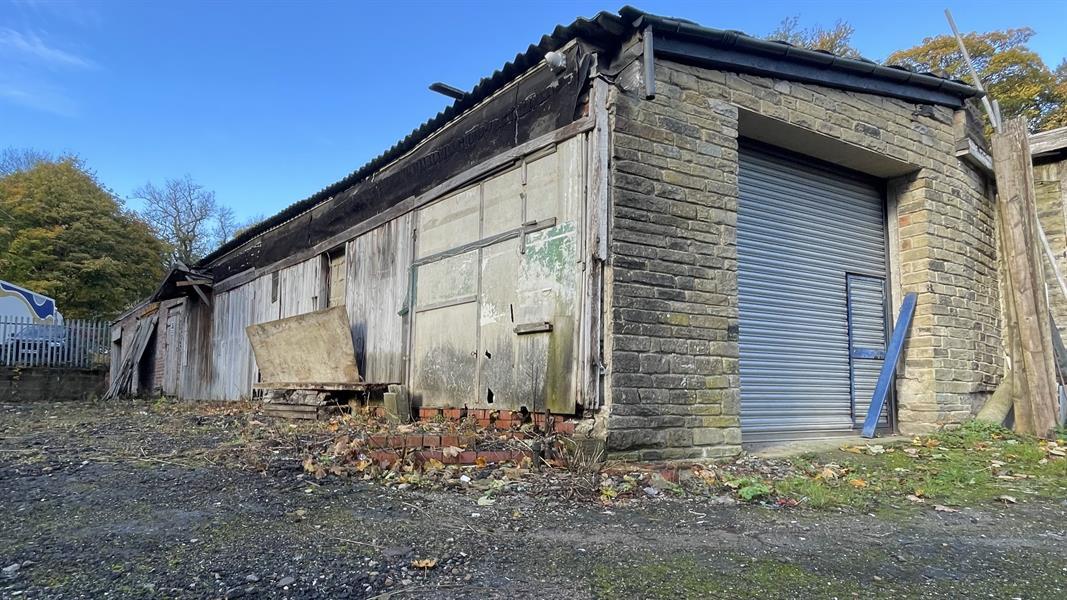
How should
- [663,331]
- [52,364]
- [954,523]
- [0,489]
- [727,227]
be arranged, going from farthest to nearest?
[52,364], [727,227], [663,331], [0,489], [954,523]

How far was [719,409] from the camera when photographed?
222 inches

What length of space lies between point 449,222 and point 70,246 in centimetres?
2586

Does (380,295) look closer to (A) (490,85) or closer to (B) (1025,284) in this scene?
(A) (490,85)

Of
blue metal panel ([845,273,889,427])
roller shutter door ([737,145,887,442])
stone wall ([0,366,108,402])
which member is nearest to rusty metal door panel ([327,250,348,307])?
roller shutter door ([737,145,887,442])

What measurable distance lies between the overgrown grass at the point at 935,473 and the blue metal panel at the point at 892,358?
566 mm

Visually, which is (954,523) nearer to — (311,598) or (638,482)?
(638,482)

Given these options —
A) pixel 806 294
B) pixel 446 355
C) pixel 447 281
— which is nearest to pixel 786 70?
pixel 806 294

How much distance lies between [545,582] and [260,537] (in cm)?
146

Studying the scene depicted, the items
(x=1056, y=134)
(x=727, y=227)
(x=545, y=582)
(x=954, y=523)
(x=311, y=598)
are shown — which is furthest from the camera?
(x=1056, y=134)

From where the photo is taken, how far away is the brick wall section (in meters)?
5.27

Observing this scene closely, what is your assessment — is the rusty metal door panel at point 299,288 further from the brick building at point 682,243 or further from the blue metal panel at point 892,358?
the blue metal panel at point 892,358

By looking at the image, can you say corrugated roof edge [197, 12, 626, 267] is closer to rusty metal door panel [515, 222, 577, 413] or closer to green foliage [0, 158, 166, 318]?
rusty metal door panel [515, 222, 577, 413]

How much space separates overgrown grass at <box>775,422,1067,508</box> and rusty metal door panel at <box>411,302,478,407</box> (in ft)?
10.9

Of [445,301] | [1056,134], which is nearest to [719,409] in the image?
[445,301]
